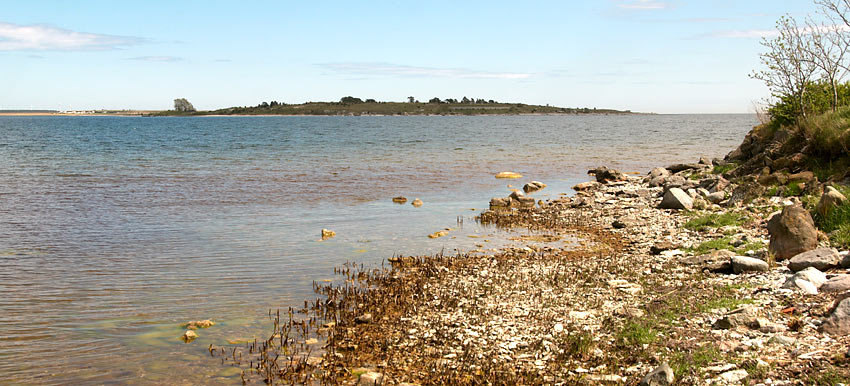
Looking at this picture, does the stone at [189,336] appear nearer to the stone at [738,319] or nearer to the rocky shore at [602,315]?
the rocky shore at [602,315]

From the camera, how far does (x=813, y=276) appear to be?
8.84m

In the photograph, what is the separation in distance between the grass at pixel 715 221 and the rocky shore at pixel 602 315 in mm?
105

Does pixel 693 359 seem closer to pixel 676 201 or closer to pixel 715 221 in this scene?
pixel 715 221

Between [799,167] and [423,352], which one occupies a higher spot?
[799,167]

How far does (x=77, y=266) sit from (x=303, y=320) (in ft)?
21.7

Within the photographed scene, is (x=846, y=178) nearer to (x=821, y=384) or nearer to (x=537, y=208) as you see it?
(x=537, y=208)

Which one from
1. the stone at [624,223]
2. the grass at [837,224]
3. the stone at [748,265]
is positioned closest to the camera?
the stone at [748,265]

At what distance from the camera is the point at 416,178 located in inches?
1257

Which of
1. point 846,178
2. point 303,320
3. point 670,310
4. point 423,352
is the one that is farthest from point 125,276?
point 846,178

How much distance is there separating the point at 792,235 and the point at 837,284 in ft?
8.21

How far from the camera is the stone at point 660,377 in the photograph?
6273mm

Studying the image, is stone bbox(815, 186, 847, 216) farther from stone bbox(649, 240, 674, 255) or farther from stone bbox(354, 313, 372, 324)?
stone bbox(354, 313, 372, 324)

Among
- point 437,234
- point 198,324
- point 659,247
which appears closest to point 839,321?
point 659,247

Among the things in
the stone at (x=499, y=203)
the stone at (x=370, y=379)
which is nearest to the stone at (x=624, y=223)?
the stone at (x=499, y=203)
